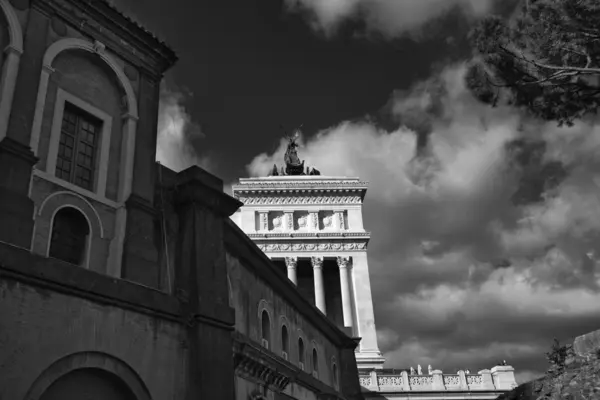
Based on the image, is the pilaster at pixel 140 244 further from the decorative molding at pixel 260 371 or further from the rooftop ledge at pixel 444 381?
the rooftop ledge at pixel 444 381

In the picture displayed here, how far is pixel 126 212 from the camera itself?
11266 millimetres

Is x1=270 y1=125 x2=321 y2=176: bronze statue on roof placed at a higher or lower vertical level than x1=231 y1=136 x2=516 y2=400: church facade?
higher

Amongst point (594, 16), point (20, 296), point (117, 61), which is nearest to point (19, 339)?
point (20, 296)

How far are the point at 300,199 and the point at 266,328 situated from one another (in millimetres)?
37032

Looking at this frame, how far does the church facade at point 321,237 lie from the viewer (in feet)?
163

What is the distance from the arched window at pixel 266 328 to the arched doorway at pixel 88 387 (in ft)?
24.7

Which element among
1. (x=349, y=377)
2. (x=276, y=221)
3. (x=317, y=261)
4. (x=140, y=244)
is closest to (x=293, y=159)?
(x=276, y=221)

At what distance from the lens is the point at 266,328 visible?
17.5 metres

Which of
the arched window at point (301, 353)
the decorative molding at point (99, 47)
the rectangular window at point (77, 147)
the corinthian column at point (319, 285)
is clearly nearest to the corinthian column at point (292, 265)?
the corinthian column at point (319, 285)

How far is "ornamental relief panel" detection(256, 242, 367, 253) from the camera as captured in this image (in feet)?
169

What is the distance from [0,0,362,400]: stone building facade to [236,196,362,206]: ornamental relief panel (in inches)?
1561

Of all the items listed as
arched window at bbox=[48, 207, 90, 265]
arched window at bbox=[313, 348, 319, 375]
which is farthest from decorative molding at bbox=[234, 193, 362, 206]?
arched window at bbox=[48, 207, 90, 265]

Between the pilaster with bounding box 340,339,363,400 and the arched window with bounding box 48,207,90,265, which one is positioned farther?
the pilaster with bounding box 340,339,363,400

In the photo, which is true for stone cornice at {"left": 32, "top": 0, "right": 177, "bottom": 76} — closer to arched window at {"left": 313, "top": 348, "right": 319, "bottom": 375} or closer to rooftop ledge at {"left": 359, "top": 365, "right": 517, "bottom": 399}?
arched window at {"left": 313, "top": 348, "right": 319, "bottom": 375}
